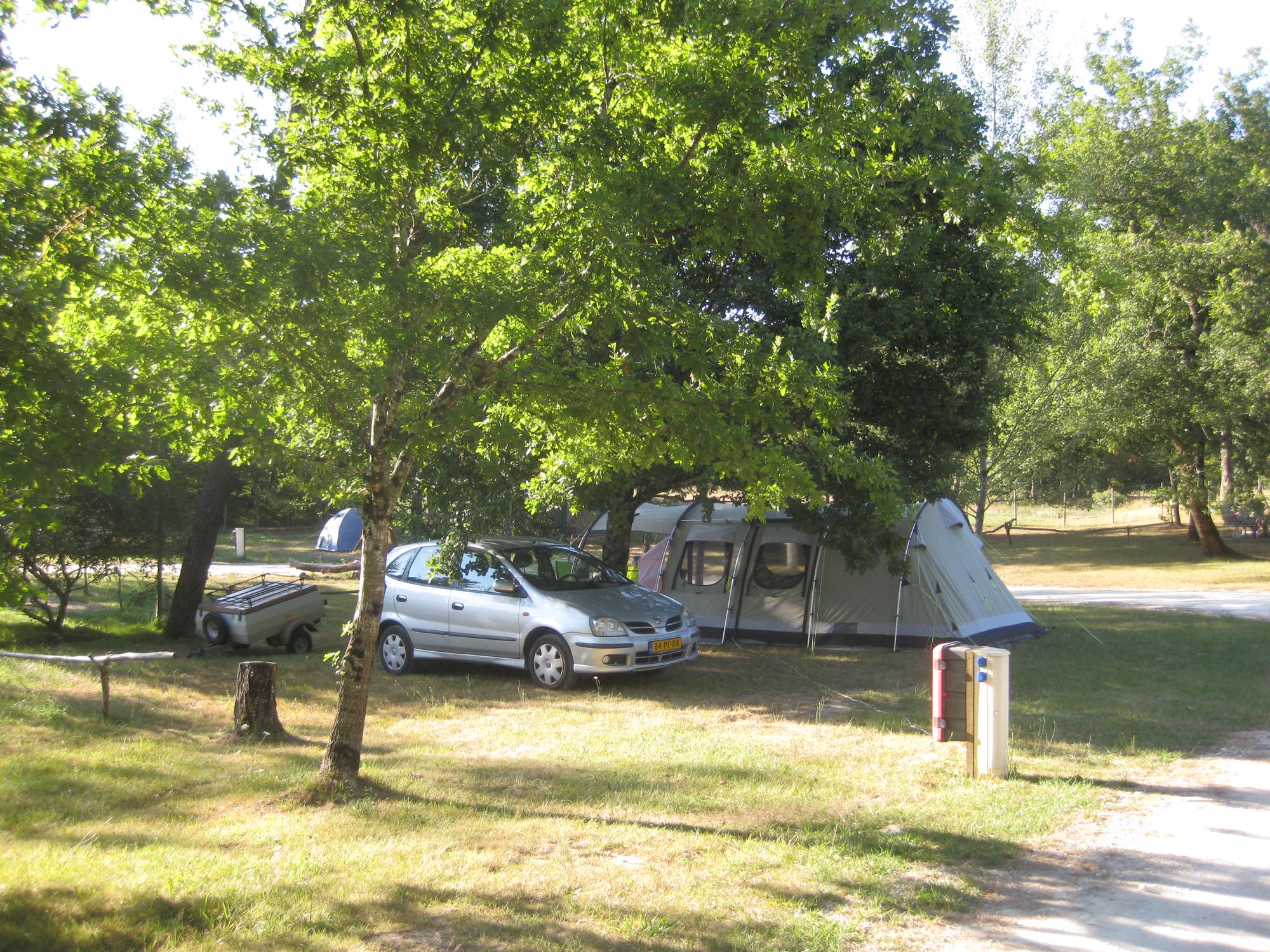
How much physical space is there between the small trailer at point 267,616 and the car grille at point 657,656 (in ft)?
19.4

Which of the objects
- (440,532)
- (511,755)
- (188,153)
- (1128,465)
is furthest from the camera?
(1128,465)

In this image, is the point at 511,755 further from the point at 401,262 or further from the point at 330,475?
the point at 401,262

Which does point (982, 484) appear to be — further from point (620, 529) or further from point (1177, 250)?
point (620, 529)

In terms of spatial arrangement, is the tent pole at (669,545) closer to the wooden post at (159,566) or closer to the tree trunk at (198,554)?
the tree trunk at (198,554)

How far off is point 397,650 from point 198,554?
464cm

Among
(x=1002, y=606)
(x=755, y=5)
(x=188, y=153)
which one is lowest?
(x=1002, y=606)

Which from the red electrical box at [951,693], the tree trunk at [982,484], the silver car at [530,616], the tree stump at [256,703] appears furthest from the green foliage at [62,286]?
the tree trunk at [982,484]

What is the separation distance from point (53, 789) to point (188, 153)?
4346mm

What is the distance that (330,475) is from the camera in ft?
20.9

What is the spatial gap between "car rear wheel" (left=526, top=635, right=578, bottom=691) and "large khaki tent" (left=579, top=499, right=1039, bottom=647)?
3.52 m

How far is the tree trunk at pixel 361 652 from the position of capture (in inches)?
260

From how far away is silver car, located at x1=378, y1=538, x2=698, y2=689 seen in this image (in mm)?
10797

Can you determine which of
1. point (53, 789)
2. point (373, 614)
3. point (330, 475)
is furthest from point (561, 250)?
point (53, 789)

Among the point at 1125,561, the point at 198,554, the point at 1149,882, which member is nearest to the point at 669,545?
the point at 198,554
